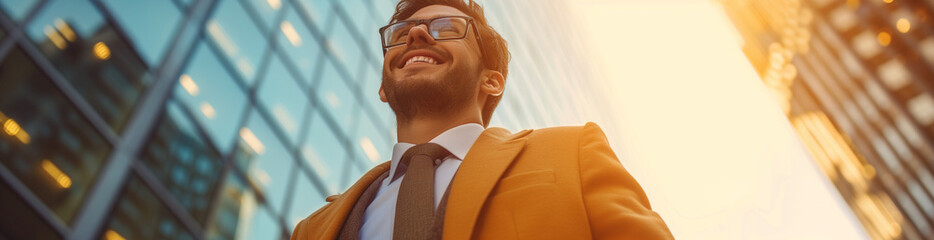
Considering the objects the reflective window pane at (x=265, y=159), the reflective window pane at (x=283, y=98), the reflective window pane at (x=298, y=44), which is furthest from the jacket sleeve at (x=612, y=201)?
the reflective window pane at (x=298, y=44)

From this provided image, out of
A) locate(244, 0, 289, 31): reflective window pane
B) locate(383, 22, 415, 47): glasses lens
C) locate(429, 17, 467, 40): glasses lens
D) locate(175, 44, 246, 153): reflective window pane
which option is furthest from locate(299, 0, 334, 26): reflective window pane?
locate(429, 17, 467, 40): glasses lens

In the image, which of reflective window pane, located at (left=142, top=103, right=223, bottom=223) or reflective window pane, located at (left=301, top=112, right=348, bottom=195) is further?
reflective window pane, located at (left=301, top=112, right=348, bottom=195)

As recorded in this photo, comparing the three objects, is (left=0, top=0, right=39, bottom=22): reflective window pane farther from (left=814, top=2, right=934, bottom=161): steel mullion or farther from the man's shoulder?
(left=814, top=2, right=934, bottom=161): steel mullion

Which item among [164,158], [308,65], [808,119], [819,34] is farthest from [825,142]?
[164,158]

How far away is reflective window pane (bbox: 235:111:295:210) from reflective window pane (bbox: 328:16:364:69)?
3325mm

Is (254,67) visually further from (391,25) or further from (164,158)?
(391,25)

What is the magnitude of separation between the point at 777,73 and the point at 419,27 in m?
59.3

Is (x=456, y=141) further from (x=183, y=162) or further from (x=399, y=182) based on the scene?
(x=183, y=162)

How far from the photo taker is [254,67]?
9453 mm

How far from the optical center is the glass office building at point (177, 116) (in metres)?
5.75

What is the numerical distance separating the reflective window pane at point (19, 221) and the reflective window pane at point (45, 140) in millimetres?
202

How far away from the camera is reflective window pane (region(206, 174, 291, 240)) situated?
7910 millimetres

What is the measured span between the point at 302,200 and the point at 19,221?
200 inches

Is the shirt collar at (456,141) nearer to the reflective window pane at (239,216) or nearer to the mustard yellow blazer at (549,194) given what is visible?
the mustard yellow blazer at (549,194)
